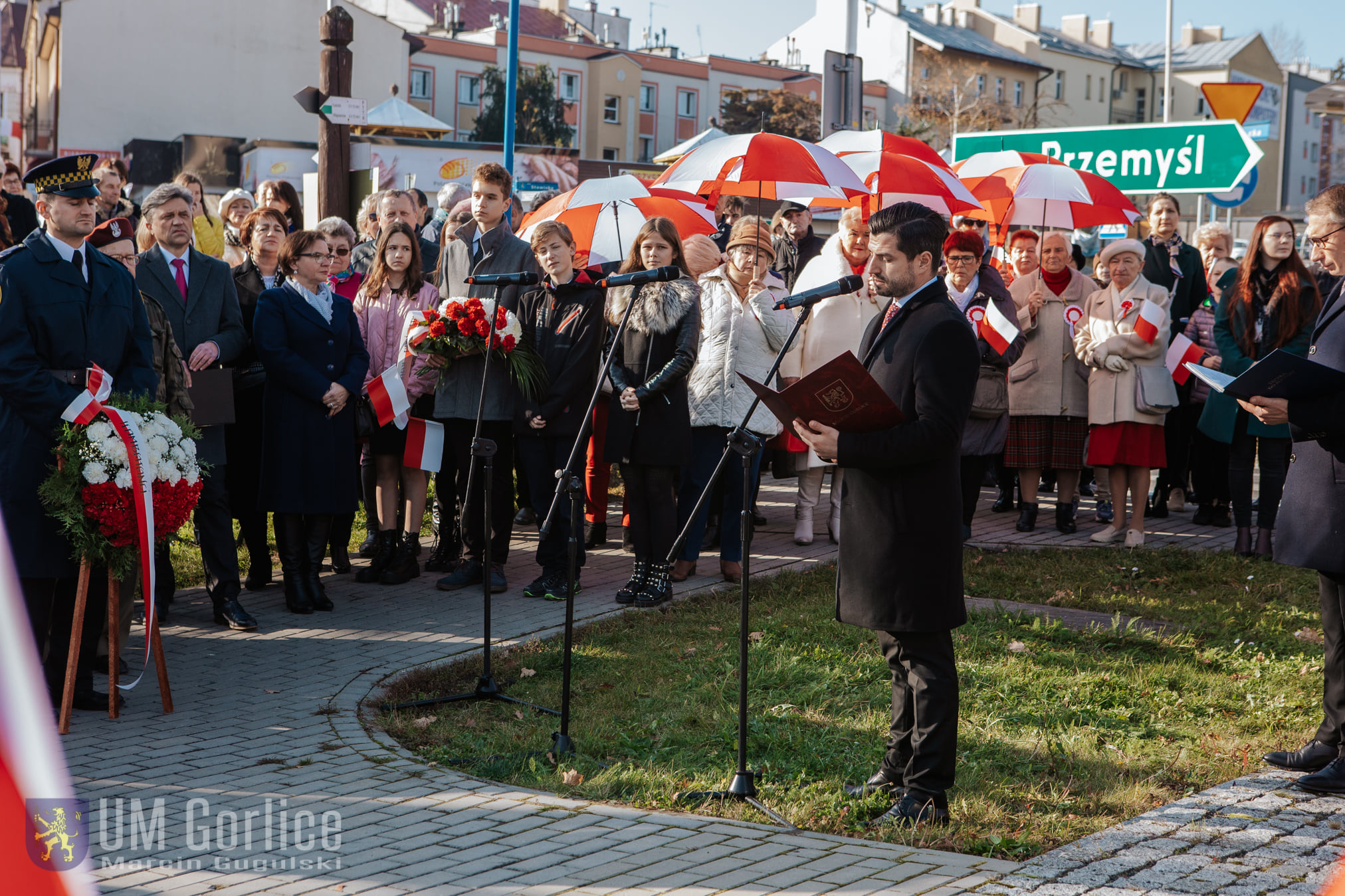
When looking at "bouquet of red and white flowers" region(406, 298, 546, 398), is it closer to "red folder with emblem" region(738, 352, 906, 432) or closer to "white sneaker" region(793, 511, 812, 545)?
"white sneaker" region(793, 511, 812, 545)

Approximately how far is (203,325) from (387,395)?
3.78ft

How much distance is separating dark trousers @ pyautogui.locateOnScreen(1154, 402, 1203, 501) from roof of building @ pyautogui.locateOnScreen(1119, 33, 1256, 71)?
3376 inches

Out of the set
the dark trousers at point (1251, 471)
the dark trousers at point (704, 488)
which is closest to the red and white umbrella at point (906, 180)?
the dark trousers at point (1251, 471)

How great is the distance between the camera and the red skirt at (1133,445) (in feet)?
32.8

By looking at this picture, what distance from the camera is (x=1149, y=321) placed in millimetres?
9875

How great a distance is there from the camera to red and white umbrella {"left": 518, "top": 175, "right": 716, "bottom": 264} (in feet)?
35.8

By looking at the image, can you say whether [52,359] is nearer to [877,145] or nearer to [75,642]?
[75,642]

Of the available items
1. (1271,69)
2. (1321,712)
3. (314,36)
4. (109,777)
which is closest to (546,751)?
(109,777)

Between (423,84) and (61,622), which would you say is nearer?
(61,622)

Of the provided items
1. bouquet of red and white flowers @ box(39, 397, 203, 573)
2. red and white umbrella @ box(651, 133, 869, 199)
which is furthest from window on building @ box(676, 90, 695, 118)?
bouquet of red and white flowers @ box(39, 397, 203, 573)

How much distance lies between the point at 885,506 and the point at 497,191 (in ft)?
15.6

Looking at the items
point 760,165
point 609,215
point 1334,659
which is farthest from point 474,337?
point 1334,659

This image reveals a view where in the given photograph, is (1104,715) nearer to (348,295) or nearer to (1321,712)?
(1321,712)

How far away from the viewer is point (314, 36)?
4469cm
